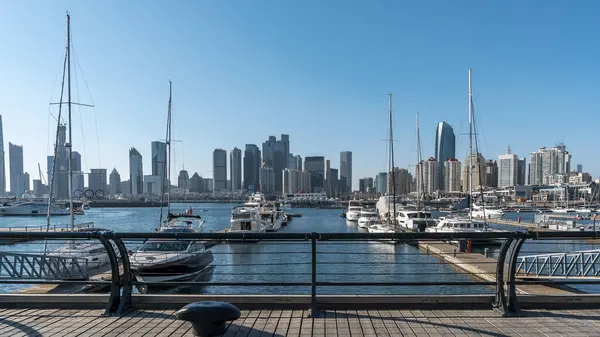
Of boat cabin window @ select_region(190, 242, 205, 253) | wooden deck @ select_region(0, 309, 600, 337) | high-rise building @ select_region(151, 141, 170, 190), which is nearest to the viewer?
wooden deck @ select_region(0, 309, 600, 337)

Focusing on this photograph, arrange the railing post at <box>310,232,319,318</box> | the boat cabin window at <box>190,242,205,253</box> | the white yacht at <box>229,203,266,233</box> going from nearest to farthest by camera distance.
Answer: the railing post at <box>310,232,319,318</box>
the boat cabin window at <box>190,242,205,253</box>
the white yacht at <box>229,203,266,233</box>

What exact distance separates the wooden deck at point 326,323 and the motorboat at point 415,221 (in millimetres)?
42838

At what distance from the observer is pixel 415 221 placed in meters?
49.7

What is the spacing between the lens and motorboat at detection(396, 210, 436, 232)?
160 feet

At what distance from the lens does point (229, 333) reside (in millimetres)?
4418

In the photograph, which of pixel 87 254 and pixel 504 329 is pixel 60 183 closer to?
pixel 87 254

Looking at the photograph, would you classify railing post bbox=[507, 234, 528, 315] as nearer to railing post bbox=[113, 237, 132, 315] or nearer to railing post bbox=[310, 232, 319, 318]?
railing post bbox=[310, 232, 319, 318]

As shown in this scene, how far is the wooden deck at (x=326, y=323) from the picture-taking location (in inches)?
173

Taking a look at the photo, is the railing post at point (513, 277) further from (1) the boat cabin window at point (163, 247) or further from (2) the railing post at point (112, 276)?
(1) the boat cabin window at point (163, 247)

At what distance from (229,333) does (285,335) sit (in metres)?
0.66

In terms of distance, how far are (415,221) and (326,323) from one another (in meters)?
47.6

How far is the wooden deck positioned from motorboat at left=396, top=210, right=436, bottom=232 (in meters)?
42.8

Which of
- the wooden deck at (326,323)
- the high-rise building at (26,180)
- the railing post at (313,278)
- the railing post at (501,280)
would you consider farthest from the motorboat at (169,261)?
the high-rise building at (26,180)

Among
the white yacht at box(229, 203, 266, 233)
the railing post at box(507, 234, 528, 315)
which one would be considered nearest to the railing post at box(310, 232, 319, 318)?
the railing post at box(507, 234, 528, 315)
